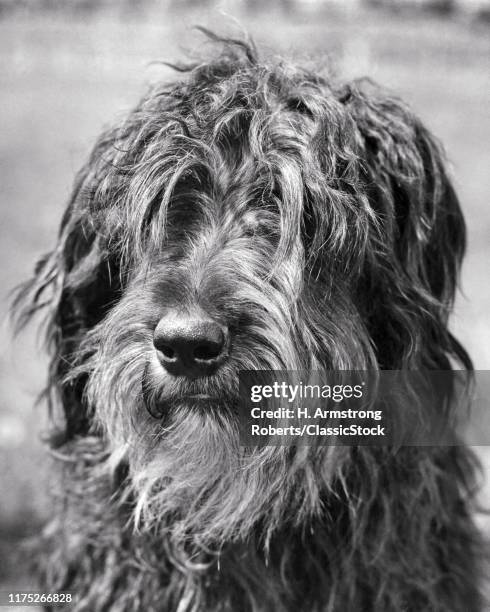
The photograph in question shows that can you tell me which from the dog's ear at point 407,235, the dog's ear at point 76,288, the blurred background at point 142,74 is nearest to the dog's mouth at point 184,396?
the dog's ear at point 76,288

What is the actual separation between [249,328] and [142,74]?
200 inches

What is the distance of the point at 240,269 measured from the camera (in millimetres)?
2086

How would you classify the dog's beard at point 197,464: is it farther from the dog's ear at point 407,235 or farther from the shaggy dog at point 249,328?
the dog's ear at point 407,235

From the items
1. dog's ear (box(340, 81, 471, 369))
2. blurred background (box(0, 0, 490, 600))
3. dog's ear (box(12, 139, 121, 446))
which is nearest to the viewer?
dog's ear (box(340, 81, 471, 369))

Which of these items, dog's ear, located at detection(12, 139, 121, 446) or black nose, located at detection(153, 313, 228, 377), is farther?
dog's ear, located at detection(12, 139, 121, 446)

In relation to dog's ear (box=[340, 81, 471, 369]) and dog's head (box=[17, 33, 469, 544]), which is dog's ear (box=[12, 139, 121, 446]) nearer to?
dog's head (box=[17, 33, 469, 544])

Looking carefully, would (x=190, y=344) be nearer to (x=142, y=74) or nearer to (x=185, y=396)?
(x=185, y=396)

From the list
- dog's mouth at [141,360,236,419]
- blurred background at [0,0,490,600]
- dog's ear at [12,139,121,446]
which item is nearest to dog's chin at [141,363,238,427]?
dog's mouth at [141,360,236,419]

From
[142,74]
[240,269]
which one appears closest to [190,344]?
[240,269]

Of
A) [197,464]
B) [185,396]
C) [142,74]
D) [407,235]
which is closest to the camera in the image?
[185,396]

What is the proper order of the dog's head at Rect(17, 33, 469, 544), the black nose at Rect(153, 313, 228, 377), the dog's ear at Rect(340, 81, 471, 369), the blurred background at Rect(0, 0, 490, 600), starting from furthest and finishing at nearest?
the blurred background at Rect(0, 0, 490, 600), the dog's ear at Rect(340, 81, 471, 369), the dog's head at Rect(17, 33, 469, 544), the black nose at Rect(153, 313, 228, 377)

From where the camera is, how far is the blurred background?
6.09 m

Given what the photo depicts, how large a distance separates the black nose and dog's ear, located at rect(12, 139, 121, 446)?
469 mm

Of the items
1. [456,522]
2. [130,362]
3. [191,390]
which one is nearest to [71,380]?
[130,362]
